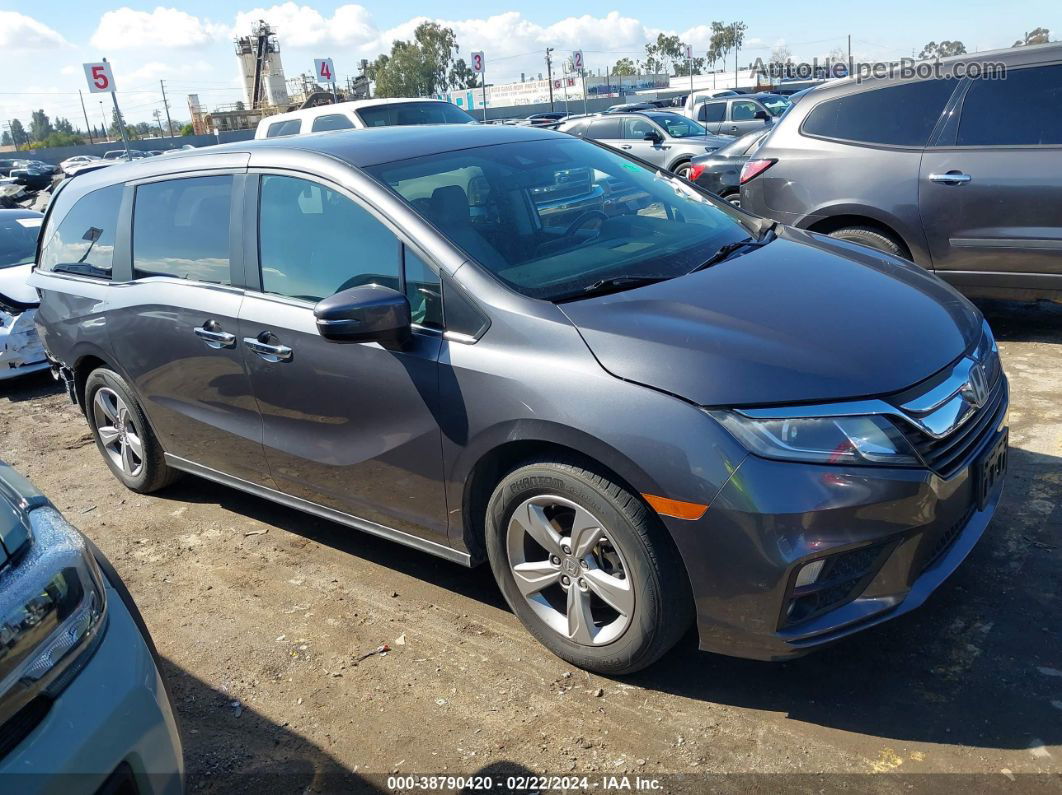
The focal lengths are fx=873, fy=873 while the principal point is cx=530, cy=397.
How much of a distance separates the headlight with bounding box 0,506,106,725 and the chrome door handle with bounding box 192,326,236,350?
5.44 ft

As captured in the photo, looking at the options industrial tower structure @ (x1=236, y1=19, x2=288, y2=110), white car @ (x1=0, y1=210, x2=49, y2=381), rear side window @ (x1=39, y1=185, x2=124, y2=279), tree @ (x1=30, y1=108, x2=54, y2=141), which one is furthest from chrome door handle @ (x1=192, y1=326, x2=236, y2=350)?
tree @ (x1=30, y1=108, x2=54, y2=141)

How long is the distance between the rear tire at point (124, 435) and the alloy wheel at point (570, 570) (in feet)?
8.22

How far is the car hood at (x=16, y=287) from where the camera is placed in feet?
24.6

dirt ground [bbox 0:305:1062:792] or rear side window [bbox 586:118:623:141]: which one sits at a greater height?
rear side window [bbox 586:118:623:141]

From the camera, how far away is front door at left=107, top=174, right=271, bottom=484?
374 cm

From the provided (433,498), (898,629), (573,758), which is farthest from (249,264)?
(898,629)

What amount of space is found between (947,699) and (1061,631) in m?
0.55

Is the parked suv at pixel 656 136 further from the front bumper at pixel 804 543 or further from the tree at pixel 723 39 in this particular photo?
the tree at pixel 723 39

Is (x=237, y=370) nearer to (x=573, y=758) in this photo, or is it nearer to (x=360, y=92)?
(x=573, y=758)

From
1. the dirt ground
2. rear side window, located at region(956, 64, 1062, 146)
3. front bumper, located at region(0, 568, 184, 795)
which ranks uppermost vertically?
rear side window, located at region(956, 64, 1062, 146)

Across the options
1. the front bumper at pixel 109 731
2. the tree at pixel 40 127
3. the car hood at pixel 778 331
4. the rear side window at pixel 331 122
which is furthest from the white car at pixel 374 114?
the tree at pixel 40 127

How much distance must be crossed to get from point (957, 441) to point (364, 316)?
1.88 meters

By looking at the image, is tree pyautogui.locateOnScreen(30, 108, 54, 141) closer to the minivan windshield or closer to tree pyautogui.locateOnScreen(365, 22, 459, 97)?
tree pyautogui.locateOnScreen(365, 22, 459, 97)

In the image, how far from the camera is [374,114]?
1106cm
